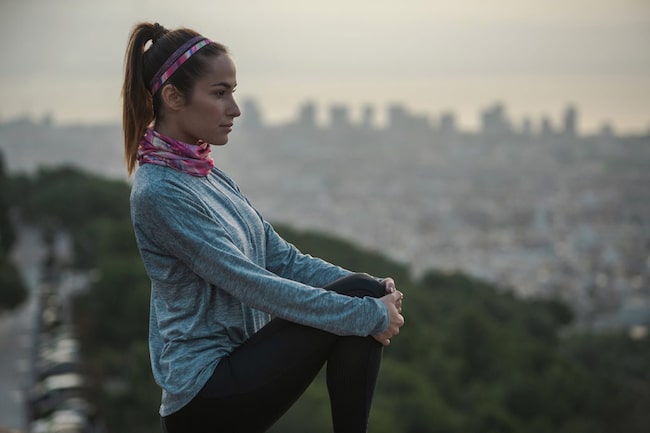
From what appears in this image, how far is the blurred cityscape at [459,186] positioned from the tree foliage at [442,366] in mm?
12097

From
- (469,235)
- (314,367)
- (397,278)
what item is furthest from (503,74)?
(314,367)

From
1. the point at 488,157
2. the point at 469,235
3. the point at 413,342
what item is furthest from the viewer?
the point at 488,157

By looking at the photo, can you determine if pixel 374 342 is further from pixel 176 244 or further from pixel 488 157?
pixel 488 157

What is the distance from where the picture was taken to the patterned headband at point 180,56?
207cm

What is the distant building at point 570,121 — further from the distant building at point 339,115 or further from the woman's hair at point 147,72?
the woman's hair at point 147,72

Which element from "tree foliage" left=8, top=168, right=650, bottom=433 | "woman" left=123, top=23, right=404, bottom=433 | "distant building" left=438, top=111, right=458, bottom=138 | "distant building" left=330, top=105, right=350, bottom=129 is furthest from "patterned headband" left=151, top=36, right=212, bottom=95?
"distant building" left=330, top=105, right=350, bottom=129

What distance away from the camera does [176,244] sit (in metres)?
1.99

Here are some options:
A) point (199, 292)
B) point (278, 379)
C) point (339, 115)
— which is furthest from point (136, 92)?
point (339, 115)

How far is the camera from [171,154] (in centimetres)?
207

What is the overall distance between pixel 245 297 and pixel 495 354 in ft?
59.8

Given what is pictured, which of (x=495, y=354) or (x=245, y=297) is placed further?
(x=495, y=354)

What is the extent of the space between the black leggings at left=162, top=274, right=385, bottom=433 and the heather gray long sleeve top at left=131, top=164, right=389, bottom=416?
0.11 feet

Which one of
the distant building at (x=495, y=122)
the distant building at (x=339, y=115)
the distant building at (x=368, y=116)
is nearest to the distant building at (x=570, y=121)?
the distant building at (x=495, y=122)

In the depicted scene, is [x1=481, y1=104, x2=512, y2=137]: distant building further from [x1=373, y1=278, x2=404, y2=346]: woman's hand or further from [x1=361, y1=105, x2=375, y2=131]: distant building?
[x1=373, y1=278, x2=404, y2=346]: woman's hand
